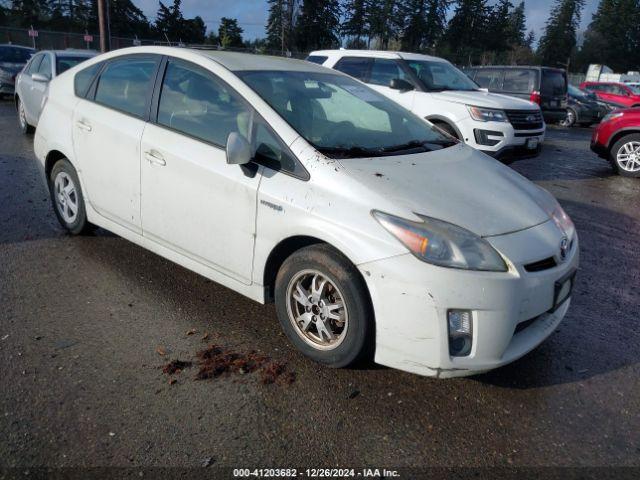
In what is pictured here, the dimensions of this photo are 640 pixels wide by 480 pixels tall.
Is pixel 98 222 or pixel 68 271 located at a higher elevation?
pixel 98 222

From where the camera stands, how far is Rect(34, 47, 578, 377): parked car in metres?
2.68

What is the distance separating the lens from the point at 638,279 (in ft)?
15.6

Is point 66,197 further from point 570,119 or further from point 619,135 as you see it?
point 570,119

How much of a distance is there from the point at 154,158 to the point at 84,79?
153 cm

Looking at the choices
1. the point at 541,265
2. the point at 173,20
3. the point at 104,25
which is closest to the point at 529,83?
the point at 104,25

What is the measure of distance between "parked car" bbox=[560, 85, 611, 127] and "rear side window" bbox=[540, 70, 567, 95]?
2.99 meters

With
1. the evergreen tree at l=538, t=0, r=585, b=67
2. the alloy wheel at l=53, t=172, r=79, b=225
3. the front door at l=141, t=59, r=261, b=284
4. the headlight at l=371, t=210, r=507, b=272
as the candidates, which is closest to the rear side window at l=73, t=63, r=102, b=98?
the alloy wheel at l=53, t=172, r=79, b=225

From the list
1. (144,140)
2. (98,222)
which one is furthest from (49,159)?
(144,140)

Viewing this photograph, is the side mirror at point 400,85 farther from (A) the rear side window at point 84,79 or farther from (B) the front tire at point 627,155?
(A) the rear side window at point 84,79

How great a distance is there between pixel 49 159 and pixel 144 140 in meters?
1.62

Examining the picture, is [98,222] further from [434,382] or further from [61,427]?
[434,382]

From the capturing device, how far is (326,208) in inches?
115

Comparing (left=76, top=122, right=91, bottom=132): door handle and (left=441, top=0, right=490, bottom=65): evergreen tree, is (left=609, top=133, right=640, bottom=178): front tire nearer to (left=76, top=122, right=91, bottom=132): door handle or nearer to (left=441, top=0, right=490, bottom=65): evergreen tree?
(left=76, top=122, right=91, bottom=132): door handle

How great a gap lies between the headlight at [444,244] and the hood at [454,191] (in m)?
0.06
